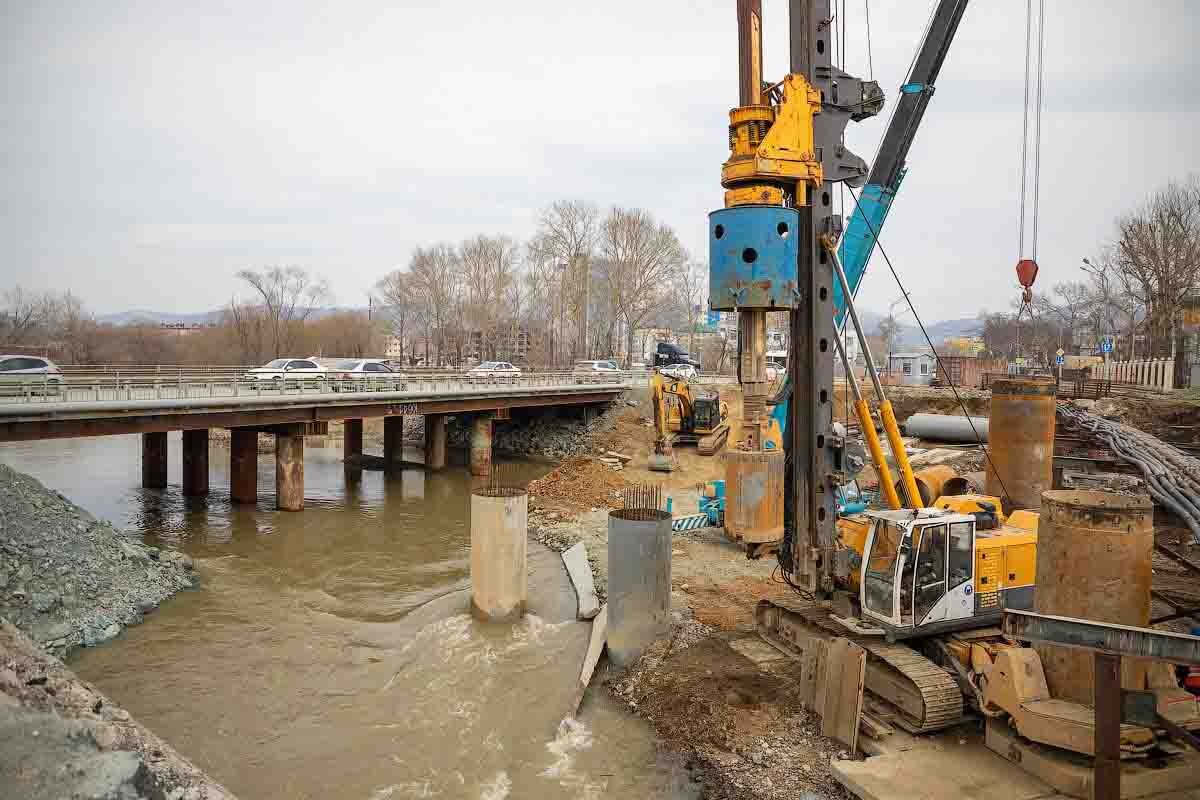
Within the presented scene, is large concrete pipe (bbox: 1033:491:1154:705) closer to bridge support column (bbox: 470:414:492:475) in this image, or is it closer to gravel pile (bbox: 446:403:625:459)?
bridge support column (bbox: 470:414:492:475)

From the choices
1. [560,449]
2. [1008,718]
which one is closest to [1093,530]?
[1008,718]

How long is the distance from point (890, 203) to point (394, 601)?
1327 cm

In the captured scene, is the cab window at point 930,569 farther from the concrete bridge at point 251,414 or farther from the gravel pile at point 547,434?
the gravel pile at point 547,434

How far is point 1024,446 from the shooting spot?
1284cm

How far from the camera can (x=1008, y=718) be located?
7.78m

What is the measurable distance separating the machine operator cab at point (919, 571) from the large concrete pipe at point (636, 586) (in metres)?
3.44

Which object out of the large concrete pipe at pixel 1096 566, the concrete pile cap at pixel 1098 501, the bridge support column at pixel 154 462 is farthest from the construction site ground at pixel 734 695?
the bridge support column at pixel 154 462

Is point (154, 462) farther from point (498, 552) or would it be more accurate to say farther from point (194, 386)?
point (498, 552)

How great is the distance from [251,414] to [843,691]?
20.0 meters

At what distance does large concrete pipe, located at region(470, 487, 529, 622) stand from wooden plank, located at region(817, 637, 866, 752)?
6.26 meters

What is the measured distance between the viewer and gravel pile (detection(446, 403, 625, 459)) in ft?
125

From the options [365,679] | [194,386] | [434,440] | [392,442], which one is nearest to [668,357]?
[434,440]

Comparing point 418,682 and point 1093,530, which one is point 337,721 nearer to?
point 418,682

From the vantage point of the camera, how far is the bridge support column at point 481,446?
33.3m
